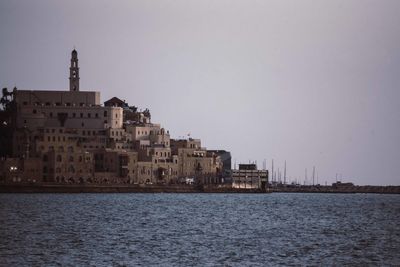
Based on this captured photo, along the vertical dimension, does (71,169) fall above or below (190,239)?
above

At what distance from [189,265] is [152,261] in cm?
277

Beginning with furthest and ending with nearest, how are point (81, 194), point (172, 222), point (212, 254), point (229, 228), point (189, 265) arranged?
point (81, 194)
point (172, 222)
point (229, 228)
point (212, 254)
point (189, 265)

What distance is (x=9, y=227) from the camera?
85.8m

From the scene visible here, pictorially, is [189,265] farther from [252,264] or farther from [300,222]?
[300,222]

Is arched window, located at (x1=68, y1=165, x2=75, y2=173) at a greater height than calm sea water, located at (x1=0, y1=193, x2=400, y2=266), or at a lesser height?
greater

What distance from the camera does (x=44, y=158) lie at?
190m

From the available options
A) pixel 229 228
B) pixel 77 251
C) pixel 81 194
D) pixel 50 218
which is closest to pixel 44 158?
pixel 81 194

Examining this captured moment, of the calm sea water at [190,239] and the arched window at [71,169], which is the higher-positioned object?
the arched window at [71,169]

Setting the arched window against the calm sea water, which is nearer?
the calm sea water

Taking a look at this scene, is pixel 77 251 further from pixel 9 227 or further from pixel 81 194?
pixel 81 194

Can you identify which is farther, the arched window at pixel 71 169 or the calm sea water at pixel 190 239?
the arched window at pixel 71 169

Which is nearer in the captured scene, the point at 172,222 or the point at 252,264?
the point at 252,264

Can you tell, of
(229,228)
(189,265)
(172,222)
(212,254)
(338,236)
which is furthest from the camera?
(172,222)

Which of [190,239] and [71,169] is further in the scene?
[71,169]
